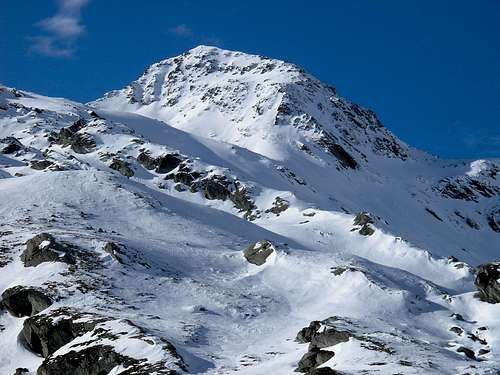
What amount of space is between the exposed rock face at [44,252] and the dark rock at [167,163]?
4728cm

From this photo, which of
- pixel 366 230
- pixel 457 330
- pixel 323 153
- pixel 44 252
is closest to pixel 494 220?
pixel 323 153

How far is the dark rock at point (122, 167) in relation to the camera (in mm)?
90981

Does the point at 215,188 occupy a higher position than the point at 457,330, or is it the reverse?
the point at 215,188

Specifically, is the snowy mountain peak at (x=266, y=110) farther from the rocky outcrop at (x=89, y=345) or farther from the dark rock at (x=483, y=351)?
the rocky outcrop at (x=89, y=345)

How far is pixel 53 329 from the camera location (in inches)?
1379

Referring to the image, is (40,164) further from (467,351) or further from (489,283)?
(467,351)

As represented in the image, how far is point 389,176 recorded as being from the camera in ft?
438

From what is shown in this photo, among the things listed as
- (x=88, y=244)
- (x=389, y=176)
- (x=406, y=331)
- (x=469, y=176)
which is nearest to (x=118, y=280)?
(x=88, y=244)

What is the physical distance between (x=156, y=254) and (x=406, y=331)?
2020cm

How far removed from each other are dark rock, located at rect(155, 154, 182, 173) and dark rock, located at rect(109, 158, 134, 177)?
398 centimetres

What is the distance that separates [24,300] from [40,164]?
48362 mm

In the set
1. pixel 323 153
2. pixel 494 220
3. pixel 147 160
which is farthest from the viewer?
pixel 323 153

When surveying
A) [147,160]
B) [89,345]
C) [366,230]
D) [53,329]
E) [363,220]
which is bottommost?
[89,345]

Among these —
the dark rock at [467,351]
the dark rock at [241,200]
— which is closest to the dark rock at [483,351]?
the dark rock at [467,351]
